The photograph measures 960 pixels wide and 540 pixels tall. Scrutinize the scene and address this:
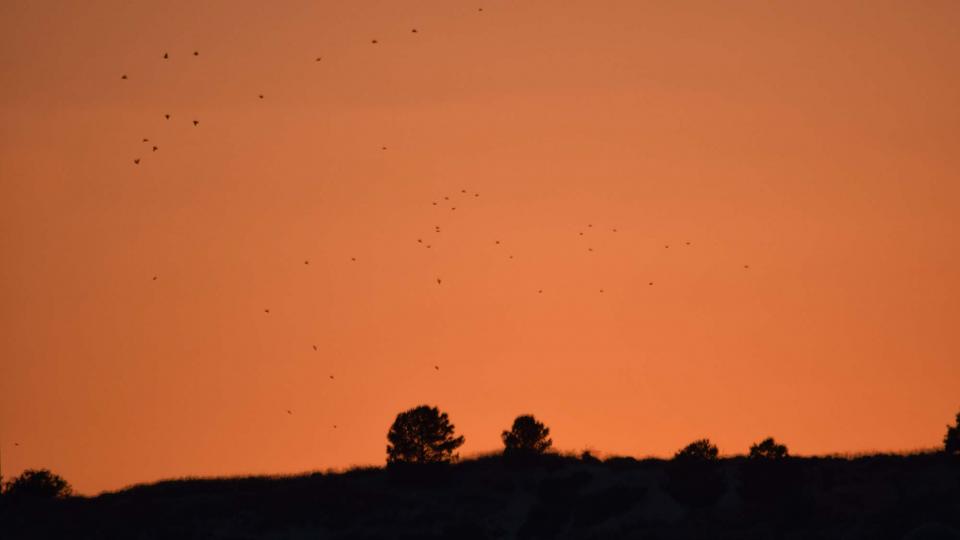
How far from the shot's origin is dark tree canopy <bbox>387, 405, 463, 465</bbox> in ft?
442

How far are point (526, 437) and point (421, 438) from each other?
687cm

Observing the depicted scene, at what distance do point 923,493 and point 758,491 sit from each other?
318 inches

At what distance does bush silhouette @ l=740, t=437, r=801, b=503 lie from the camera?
12144 cm

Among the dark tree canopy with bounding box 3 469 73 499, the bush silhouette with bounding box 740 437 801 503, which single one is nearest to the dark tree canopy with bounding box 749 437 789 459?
the bush silhouette with bounding box 740 437 801 503

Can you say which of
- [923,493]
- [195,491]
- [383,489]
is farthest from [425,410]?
[923,493]

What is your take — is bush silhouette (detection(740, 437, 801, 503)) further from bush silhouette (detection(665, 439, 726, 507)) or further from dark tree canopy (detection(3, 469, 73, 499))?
dark tree canopy (detection(3, 469, 73, 499))

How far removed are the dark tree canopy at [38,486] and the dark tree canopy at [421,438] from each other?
21.8 meters

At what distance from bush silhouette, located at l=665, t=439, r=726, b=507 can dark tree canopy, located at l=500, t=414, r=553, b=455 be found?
39.4ft

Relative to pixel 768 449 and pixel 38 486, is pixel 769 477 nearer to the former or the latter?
pixel 768 449

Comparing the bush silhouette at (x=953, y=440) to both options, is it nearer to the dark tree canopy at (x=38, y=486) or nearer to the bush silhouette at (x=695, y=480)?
the bush silhouette at (x=695, y=480)

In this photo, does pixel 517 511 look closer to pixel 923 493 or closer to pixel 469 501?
pixel 469 501

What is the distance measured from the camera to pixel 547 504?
127 meters

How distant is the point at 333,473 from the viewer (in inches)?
5527

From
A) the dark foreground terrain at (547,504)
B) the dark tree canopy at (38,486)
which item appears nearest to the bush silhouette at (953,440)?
the dark foreground terrain at (547,504)
